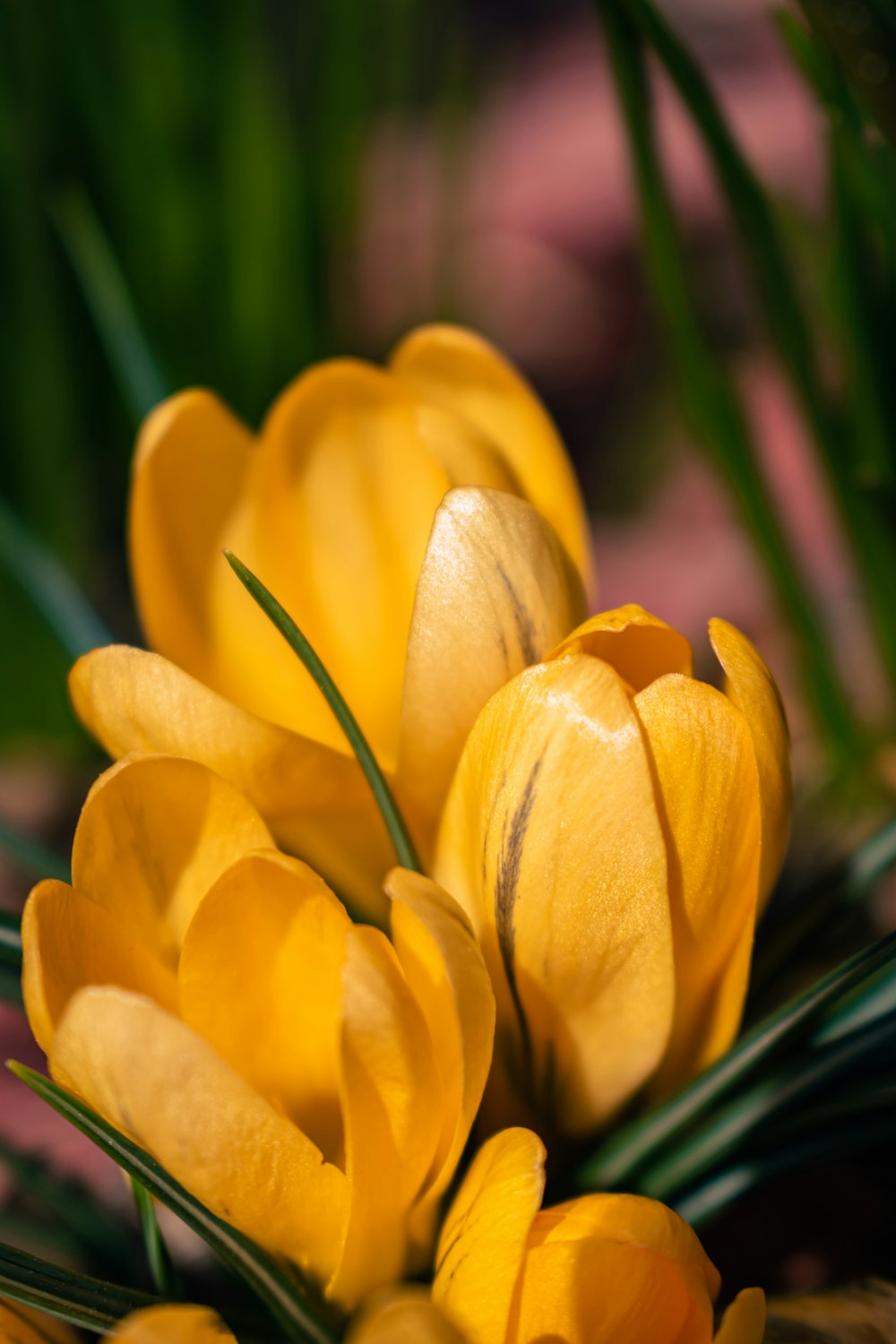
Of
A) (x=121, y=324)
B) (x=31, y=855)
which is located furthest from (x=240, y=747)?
(x=121, y=324)

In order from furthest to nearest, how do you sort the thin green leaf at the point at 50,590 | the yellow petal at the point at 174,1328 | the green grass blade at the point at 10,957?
the thin green leaf at the point at 50,590 < the green grass blade at the point at 10,957 < the yellow petal at the point at 174,1328

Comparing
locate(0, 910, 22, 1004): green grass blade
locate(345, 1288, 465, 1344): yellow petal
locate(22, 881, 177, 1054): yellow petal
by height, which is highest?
locate(22, 881, 177, 1054): yellow petal

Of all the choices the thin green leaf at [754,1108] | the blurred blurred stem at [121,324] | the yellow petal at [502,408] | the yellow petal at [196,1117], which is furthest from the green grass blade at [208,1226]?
the blurred blurred stem at [121,324]

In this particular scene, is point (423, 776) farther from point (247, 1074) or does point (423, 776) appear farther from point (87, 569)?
point (87, 569)

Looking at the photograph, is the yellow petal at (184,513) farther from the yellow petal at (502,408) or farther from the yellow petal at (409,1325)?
the yellow petal at (409,1325)

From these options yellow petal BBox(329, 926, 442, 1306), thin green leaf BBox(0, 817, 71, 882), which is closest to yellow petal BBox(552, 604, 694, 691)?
yellow petal BBox(329, 926, 442, 1306)

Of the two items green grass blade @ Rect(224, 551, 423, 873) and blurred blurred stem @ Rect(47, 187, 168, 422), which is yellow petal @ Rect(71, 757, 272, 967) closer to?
green grass blade @ Rect(224, 551, 423, 873)

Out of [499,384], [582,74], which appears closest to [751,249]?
[499,384]
